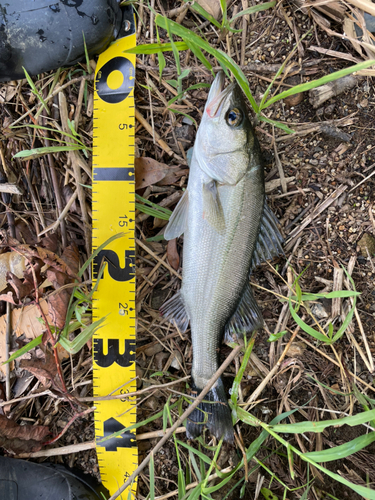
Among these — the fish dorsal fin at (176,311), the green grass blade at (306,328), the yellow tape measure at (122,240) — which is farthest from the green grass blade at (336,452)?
the yellow tape measure at (122,240)

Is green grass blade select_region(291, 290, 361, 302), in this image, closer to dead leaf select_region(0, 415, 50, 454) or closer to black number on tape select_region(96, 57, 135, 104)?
black number on tape select_region(96, 57, 135, 104)

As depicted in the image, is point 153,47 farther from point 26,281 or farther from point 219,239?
point 26,281

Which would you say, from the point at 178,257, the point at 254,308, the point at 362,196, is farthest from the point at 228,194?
the point at 362,196

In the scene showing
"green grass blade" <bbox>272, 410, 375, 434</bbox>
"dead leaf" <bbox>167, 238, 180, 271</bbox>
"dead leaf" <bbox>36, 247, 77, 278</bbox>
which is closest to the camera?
"green grass blade" <bbox>272, 410, 375, 434</bbox>

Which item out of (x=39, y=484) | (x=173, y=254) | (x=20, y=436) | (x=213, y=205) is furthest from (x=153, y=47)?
(x=39, y=484)

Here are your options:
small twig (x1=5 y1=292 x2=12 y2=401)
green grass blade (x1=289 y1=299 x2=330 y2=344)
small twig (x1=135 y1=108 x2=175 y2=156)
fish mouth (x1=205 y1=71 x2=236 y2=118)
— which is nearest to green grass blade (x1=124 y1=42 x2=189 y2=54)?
fish mouth (x1=205 y1=71 x2=236 y2=118)

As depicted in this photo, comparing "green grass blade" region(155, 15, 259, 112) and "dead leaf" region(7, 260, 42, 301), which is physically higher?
"green grass blade" region(155, 15, 259, 112)
